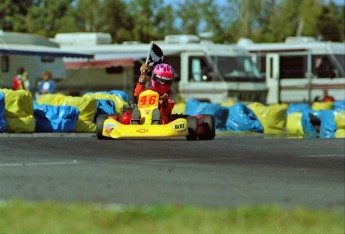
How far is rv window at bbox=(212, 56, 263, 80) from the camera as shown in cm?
4272

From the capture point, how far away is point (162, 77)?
17391 mm

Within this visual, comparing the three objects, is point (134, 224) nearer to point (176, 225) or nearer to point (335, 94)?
point (176, 225)

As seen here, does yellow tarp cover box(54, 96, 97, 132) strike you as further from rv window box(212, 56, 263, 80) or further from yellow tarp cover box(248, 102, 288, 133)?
rv window box(212, 56, 263, 80)

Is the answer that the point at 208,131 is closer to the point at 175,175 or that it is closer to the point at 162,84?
the point at 162,84

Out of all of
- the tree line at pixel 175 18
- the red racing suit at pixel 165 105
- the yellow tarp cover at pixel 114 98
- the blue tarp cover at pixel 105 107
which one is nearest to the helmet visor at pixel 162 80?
the red racing suit at pixel 165 105

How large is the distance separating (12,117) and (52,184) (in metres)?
11.3

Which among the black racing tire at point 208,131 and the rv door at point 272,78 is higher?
the black racing tire at point 208,131

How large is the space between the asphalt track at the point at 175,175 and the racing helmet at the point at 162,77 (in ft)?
9.51

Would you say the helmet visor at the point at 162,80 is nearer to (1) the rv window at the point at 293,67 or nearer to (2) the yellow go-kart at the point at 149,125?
(2) the yellow go-kart at the point at 149,125

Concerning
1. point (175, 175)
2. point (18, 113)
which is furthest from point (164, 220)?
point (18, 113)

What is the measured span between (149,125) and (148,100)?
0.61 m

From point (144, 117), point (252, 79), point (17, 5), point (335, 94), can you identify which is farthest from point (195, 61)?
point (17, 5)

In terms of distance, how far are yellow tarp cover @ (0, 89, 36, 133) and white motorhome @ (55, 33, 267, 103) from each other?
2101cm

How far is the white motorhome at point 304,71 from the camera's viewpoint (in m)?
43.0
